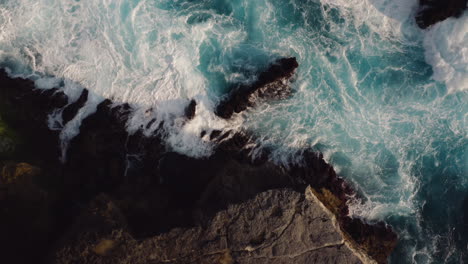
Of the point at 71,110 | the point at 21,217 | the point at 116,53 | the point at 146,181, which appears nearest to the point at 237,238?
the point at 146,181

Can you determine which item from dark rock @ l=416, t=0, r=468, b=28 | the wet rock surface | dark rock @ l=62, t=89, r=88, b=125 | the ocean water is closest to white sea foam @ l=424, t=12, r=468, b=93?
the ocean water

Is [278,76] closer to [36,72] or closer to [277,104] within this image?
[277,104]

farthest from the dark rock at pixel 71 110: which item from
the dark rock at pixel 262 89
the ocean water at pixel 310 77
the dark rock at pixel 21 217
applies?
the dark rock at pixel 262 89

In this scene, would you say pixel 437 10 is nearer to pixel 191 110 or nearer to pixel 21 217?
pixel 191 110

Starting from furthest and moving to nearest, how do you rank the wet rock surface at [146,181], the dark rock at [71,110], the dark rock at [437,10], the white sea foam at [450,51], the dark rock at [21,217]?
the white sea foam at [450,51], the dark rock at [437,10], the dark rock at [71,110], the dark rock at [21,217], the wet rock surface at [146,181]

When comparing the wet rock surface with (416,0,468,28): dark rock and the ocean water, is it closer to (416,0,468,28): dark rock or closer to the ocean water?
the ocean water

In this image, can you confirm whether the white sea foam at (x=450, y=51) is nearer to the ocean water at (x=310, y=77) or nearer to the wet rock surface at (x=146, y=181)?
the ocean water at (x=310, y=77)

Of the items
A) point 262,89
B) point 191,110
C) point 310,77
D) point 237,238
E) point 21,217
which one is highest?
point 310,77
